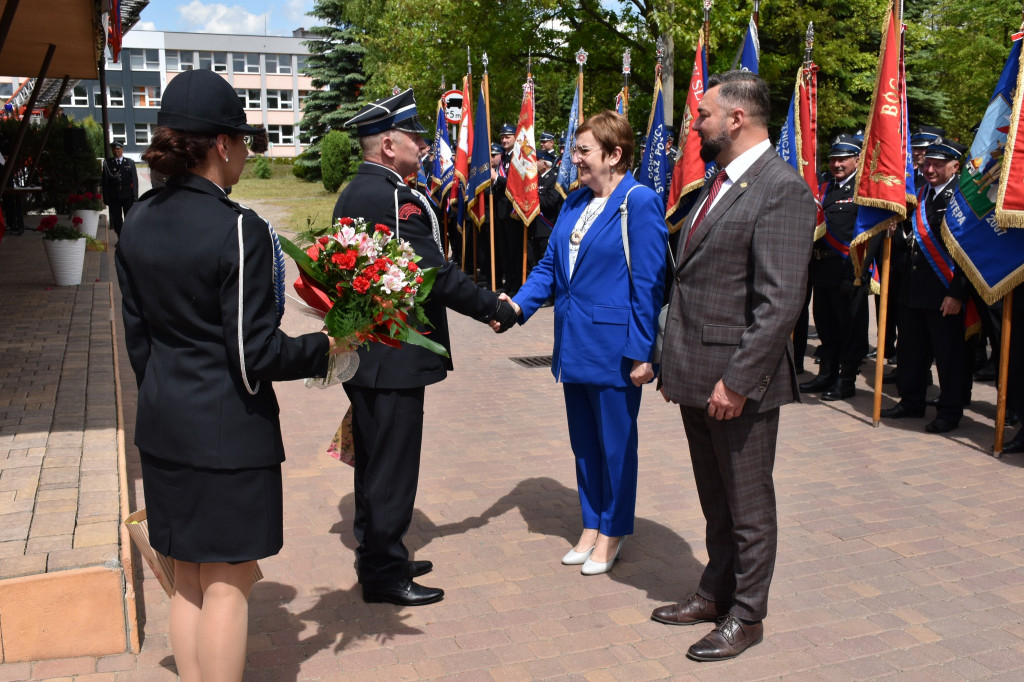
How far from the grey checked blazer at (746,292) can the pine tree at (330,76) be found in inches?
1721

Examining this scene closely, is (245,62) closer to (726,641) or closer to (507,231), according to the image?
(507,231)

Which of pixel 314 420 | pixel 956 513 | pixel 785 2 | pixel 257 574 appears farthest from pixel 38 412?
pixel 785 2

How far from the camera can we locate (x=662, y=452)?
252 inches

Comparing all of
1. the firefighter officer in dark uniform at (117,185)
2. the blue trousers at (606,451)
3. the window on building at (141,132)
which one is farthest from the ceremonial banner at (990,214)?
the window on building at (141,132)

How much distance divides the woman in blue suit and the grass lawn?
20.5 m

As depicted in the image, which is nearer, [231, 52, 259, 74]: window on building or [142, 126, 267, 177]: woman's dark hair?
[142, 126, 267, 177]: woman's dark hair

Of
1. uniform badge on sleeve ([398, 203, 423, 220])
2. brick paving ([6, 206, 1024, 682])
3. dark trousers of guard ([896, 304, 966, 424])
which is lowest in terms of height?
brick paving ([6, 206, 1024, 682])

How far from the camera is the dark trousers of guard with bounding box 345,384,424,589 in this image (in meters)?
3.96

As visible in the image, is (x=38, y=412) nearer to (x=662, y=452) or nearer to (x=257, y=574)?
(x=257, y=574)

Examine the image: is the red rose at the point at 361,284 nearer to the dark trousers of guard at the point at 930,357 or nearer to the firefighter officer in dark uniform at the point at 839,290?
the dark trousers of guard at the point at 930,357

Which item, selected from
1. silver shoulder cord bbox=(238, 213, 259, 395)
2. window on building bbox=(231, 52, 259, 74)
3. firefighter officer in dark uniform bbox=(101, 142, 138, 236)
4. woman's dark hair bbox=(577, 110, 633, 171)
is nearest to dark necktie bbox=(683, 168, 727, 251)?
woman's dark hair bbox=(577, 110, 633, 171)

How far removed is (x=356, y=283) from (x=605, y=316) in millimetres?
1579

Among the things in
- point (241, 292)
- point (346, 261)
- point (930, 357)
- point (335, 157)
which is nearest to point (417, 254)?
point (346, 261)

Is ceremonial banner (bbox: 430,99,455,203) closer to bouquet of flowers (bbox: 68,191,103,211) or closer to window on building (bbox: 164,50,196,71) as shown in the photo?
bouquet of flowers (bbox: 68,191,103,211)
